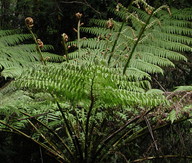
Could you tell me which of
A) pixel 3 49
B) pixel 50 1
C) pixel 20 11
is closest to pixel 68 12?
pixel 50 1

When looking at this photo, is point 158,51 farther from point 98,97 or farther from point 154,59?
point 98,97

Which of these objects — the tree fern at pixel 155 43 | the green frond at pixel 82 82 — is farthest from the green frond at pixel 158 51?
the green frond at pixel 82 82

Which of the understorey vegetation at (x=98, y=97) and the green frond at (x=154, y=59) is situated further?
the green frond at (x=154, y=59)

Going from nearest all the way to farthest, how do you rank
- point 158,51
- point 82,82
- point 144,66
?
point 82,82, point 144,66, point 158,51

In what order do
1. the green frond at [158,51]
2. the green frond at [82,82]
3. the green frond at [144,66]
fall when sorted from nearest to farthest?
1. the green frond at [82,82]
2. the green frond at [144,66]
3. the green frond at [158,51]

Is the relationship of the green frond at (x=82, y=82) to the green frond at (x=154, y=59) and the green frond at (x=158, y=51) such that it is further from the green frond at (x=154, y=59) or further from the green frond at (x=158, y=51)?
the green frond at (x=158, y=51)

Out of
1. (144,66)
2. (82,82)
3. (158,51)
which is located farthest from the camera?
(158,51)

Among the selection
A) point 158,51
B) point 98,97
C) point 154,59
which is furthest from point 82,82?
point 158,51

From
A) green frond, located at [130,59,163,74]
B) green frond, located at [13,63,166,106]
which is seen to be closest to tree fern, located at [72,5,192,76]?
green frond, located at [130,59,163,74]

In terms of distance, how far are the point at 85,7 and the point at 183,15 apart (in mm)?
828

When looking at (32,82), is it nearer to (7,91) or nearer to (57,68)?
(57,68)

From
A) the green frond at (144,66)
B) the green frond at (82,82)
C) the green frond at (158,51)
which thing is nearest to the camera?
the green frond at (82,82)

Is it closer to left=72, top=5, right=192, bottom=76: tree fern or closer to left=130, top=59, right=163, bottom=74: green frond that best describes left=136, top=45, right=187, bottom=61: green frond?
left=72, top=5, right=192, bottom=76: tree fern

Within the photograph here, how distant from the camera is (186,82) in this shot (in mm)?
2232
